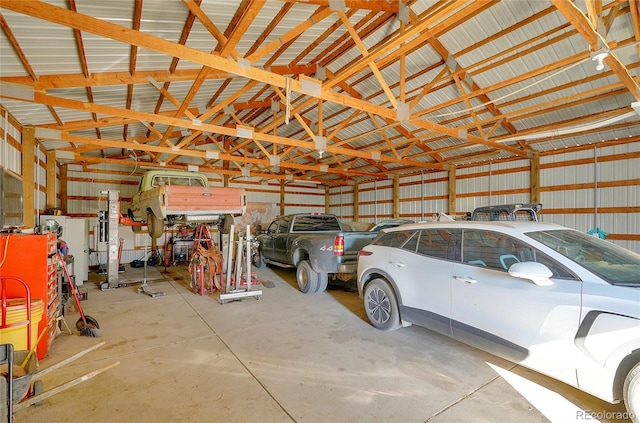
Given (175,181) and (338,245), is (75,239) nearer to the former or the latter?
(175,181)

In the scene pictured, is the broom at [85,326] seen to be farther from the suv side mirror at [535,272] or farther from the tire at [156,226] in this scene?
the suv side mirror at [535,272]

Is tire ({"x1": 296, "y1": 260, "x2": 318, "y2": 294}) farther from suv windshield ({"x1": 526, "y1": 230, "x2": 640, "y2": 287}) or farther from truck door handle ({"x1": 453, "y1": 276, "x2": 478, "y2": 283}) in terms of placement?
suv windshield ({"x1": 526, "y1": 230, "x2": 640, "y2": 287})

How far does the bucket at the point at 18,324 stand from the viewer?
Result: 2.70m

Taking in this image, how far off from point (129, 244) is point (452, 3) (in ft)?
41.9

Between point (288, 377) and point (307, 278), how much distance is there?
326 cm

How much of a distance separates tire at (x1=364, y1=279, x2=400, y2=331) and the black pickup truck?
1384 mm

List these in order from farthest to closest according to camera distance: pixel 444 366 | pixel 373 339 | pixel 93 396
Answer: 1. pixel 373 339
2. pixel 444 366
3. pixel 93 396

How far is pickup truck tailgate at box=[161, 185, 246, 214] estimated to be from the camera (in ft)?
19.3

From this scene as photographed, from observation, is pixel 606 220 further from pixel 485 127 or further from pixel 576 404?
pixel 576 404

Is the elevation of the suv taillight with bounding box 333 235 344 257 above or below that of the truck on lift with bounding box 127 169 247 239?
below

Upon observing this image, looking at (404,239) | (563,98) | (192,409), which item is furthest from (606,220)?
(192,409)

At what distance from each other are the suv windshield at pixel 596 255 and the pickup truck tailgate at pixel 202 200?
17.8 ft

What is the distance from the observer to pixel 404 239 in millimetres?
3896

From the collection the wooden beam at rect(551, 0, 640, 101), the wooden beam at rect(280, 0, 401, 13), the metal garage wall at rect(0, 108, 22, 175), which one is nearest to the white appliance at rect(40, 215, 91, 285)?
the metal garage wall at rect(0, 108, 22, 175)
